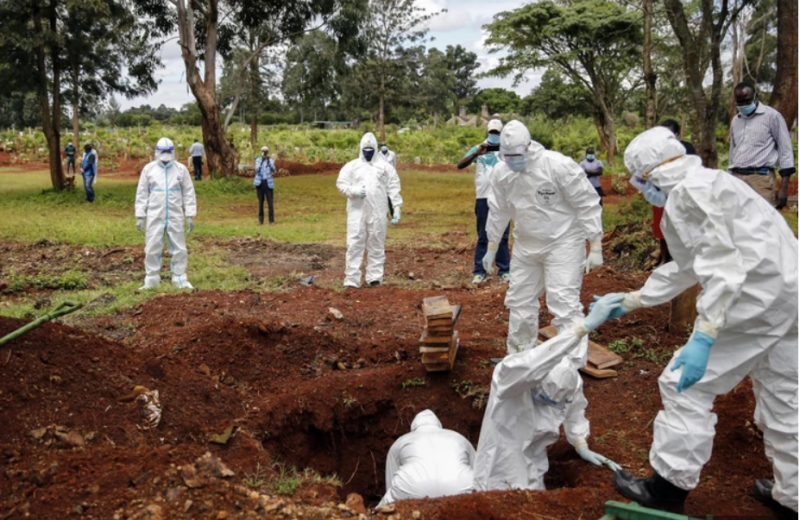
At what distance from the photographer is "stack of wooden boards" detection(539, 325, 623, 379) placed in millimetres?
5602

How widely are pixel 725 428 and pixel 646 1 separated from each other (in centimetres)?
1299


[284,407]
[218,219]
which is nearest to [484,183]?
[284,407]

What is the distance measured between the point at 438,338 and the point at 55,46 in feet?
58.1

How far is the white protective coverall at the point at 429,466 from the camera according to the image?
162 inches

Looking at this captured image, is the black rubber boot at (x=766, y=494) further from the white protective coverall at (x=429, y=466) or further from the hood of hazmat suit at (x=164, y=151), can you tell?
the hood of hazmat suit at (x=164, y=151)

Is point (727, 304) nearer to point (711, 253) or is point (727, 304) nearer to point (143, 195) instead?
point (711, 253)

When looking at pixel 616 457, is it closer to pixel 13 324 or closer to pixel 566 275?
pixel 566 275

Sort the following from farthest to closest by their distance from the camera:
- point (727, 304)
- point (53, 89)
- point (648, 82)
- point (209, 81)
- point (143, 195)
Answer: point (209, 81)
point (53, 89)
point (648, 82)
point (143, 195)
point (727, 304)

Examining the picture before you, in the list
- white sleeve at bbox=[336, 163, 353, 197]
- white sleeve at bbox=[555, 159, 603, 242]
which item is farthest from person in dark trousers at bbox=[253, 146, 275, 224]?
white sleeve at bbox=[555, 159, 603, 242]

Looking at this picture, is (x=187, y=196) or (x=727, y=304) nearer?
(x=727, y=304)

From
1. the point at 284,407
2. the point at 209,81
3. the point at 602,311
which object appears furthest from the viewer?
the point at 209,81

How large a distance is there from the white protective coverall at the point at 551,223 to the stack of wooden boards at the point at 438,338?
586 mm

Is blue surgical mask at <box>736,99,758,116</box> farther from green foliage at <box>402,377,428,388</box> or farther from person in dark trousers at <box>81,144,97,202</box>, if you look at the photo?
person in dark trousers at <box>81,144,97,202</box>

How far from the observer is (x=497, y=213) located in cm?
582
